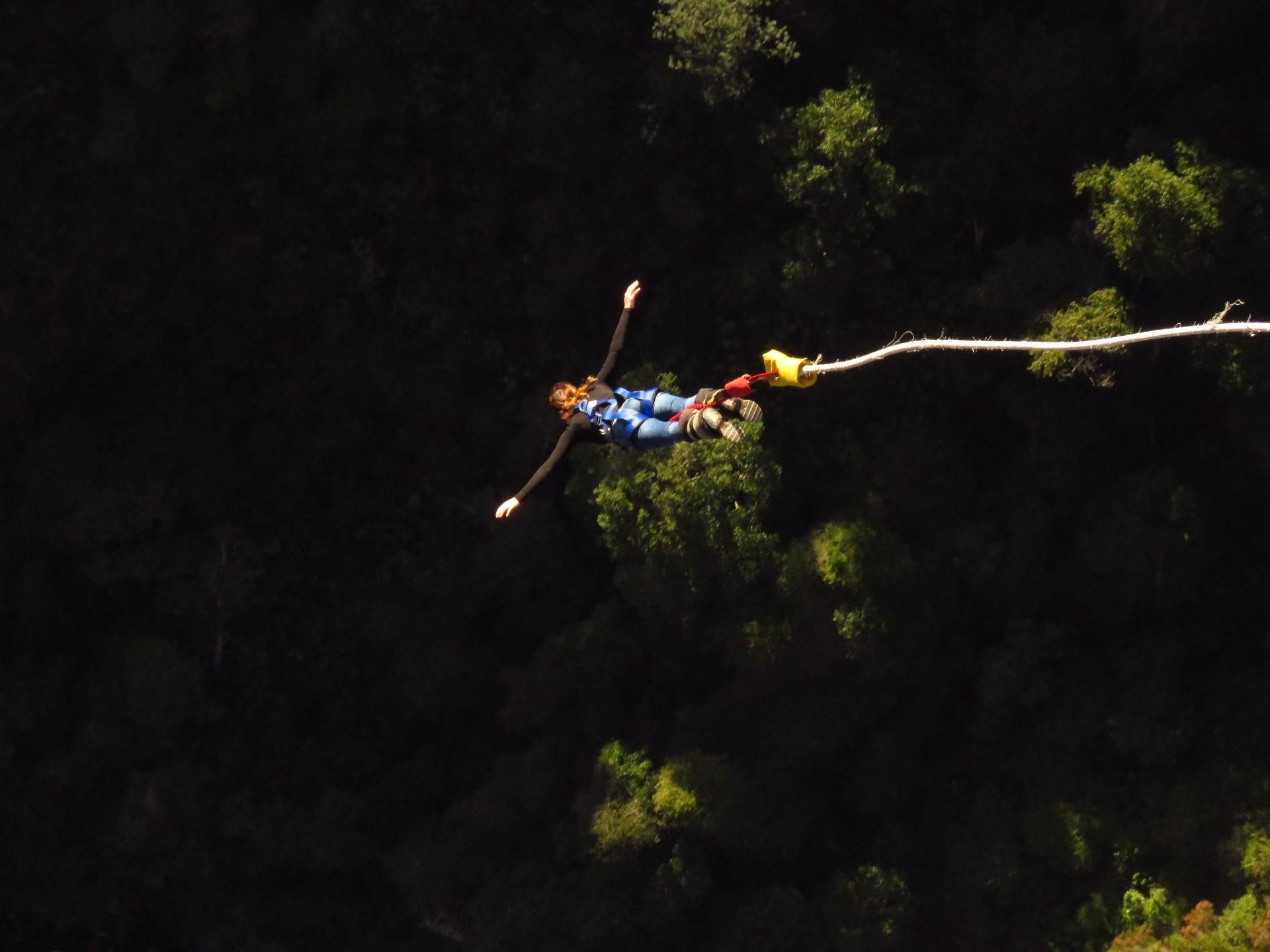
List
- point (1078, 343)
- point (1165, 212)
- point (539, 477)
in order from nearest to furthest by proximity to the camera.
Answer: point (1078, 343) → point (539, 477) → point (1165, 212)

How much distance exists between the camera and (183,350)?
14094mm

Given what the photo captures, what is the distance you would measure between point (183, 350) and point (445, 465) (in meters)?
2.97

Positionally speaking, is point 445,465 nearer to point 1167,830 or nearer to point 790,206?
point 790,206

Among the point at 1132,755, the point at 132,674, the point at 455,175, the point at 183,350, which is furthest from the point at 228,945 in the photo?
the point at 1132,755

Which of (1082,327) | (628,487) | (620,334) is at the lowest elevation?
(628,487)

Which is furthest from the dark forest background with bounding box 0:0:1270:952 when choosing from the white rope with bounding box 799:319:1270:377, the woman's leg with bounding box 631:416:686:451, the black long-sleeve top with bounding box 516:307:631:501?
the white rope with bounding box 799:319:1270:377

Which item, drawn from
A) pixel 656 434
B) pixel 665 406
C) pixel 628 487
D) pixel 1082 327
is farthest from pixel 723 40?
pixel 656 434

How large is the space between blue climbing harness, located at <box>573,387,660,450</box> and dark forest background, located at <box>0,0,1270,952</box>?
4278mm

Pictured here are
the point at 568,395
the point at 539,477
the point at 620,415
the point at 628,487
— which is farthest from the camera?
the point at 628,487

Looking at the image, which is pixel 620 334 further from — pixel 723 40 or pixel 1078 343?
pixel 723 40

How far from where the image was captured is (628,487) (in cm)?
1219

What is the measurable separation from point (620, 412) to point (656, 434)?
10.6 inches

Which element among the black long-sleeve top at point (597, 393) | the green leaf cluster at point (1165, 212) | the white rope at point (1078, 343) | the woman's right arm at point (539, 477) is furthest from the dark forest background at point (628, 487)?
the white rope at point (1078, 343)

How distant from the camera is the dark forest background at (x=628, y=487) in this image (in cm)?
1168
